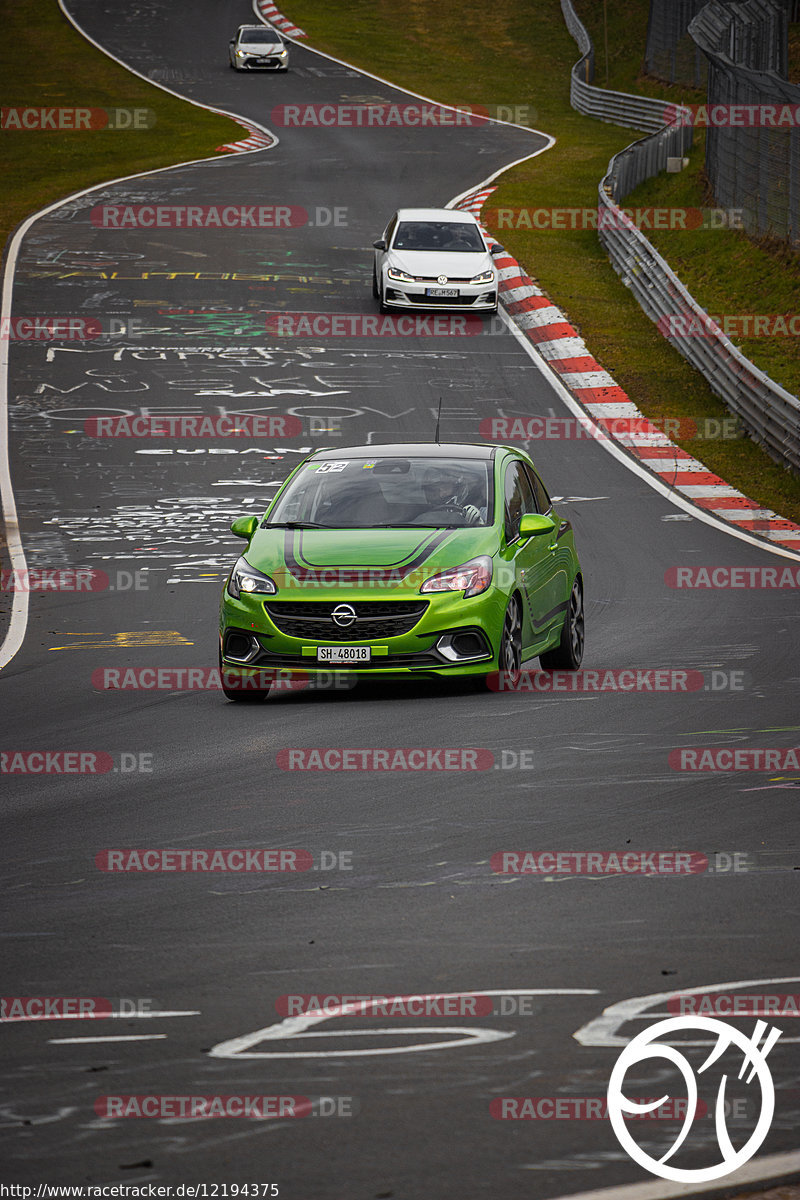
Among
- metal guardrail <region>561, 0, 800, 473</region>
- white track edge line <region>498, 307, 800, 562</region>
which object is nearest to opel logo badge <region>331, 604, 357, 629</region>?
white track edge line <region>498, 307, 800, 562</region>

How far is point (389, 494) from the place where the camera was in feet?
39.3

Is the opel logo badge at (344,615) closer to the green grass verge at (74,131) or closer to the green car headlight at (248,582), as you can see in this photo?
the green car headlight at (248,582)

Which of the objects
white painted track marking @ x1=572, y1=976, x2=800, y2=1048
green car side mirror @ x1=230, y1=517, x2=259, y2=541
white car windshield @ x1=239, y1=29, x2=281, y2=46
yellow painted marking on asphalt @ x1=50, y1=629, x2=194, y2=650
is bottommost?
yellow painted marking on asphalt @ x1=50, y1=629, x2=194, y2=650

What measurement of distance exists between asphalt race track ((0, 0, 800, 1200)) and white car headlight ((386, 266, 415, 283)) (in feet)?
36.3

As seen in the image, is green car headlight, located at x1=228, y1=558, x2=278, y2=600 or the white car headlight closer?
green car headlight, located at x1=228, y1=558, x2=278, y2=600

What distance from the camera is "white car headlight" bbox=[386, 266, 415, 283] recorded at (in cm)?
3000

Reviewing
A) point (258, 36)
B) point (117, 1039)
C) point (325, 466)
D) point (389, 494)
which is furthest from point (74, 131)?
point (117, 1039)

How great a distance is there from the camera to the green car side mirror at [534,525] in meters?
11.4

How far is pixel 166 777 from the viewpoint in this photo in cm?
870

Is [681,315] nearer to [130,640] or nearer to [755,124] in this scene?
[755,124]

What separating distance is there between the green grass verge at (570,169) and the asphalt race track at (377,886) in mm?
6715

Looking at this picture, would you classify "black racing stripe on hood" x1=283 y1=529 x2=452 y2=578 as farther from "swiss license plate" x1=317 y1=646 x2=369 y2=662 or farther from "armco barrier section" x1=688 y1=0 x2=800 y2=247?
"armco barrier section" x1=688 y1=0 x2=800 y2=247

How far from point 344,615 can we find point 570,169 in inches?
1470

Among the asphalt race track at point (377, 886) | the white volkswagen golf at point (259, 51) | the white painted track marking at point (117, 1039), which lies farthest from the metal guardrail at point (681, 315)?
the white volkswagen golf at point (259, 51)
